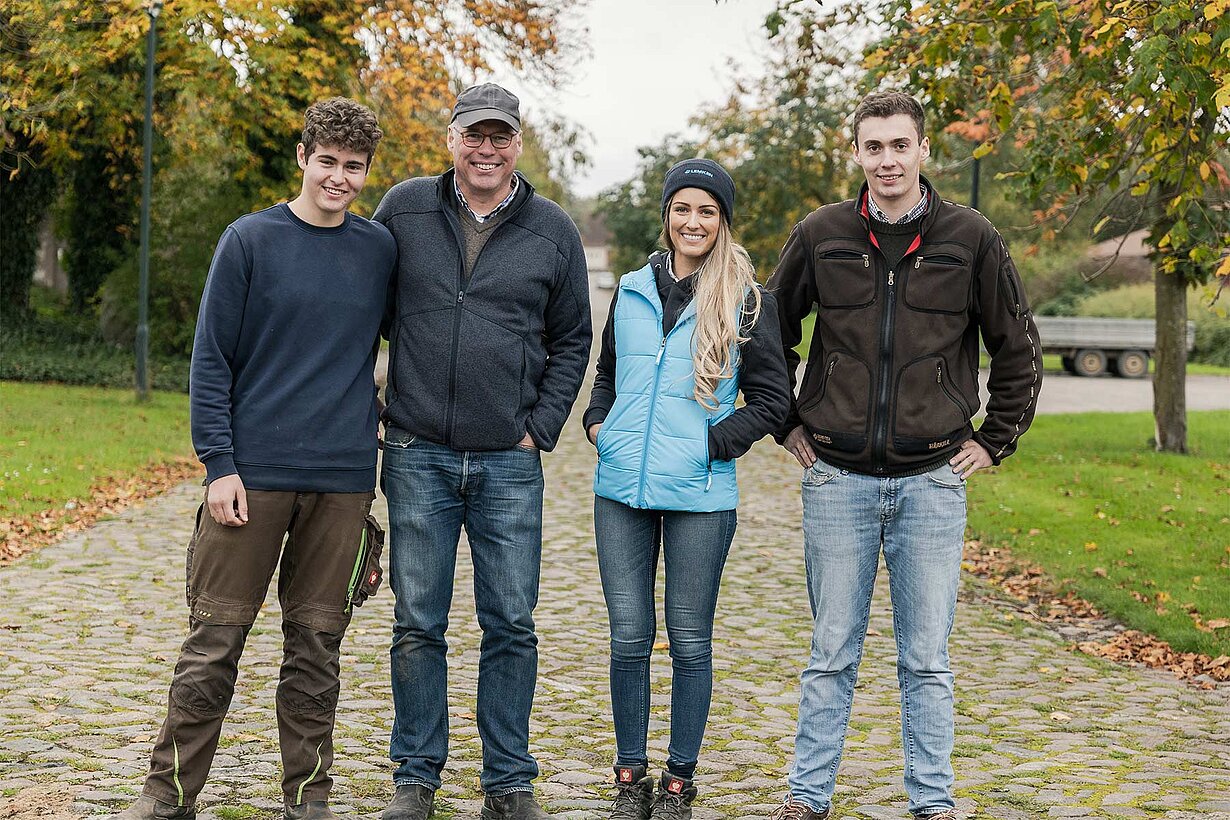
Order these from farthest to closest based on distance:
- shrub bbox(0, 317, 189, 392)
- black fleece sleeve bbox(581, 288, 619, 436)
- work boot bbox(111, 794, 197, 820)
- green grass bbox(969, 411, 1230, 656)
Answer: shrub bbox(0, 317, 189, 392), green grass bbox(969, 411, 1230, 656), black fleece sleeve bbox(581, 288, 619, 436), work boot bbox(111, 794, 197, 820)

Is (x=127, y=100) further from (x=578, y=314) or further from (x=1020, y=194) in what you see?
(x=578, y=314)

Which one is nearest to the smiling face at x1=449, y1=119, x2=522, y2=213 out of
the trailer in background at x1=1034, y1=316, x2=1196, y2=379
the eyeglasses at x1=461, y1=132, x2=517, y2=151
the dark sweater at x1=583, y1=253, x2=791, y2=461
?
the eyeglasses at x1=461, y1=132, x2=517, y2=151

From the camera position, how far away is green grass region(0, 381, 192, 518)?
12047 mm

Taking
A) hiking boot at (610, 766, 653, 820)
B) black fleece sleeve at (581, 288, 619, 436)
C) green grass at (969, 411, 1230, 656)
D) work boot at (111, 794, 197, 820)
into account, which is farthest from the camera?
green grass at (969, 411, 1230, 656)

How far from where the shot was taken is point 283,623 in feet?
14.7

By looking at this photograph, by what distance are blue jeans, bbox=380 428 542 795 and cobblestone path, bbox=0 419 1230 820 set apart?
0.92 feet

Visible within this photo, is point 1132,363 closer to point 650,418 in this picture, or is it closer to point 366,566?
point 650,418

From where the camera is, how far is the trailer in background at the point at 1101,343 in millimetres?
34625

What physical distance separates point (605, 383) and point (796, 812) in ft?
5.24

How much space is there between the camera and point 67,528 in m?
10.8

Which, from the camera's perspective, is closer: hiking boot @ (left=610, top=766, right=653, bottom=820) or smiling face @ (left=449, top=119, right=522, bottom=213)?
smiling face @ (left=449, top=119, right=522, bottom=213)

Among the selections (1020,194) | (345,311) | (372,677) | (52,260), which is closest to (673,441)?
(345,311)

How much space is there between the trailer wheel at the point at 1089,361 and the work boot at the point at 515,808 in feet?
108

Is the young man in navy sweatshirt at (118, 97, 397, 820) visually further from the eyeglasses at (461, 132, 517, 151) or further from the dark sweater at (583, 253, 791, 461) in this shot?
the dark sweater at (583, 253, 791, 461)
